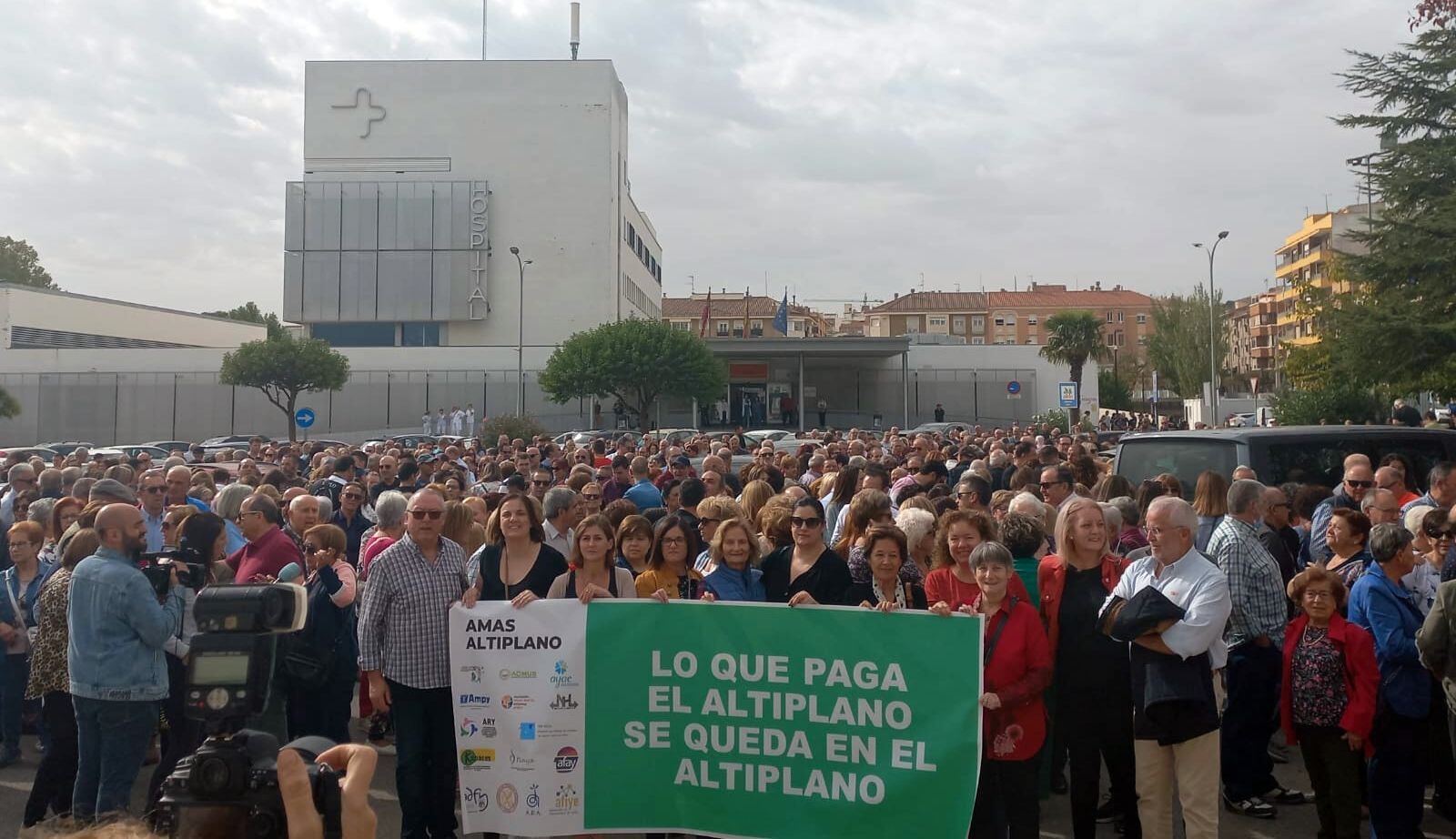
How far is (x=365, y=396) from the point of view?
63.0m

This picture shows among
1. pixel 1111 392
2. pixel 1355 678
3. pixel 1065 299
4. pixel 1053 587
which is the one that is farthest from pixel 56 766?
pixel 1065 299

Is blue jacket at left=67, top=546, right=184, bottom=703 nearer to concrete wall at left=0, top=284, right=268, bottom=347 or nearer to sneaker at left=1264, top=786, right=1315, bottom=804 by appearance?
sneaker at left=1264, top=786, right=1315, bottom=804

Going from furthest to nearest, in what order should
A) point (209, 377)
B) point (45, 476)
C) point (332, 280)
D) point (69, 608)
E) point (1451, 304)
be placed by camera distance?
point (332, 280)
point (209, 377)
point (1451, 304)
point (45, 476)
point (69, 608)

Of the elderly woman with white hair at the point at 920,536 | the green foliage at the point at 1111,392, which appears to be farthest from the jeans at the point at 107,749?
the green foliage at the point at 1111,392

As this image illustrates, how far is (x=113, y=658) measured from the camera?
5793 mm

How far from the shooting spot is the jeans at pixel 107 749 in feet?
19.1

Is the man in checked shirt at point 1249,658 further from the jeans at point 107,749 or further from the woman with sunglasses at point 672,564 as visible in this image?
the jeans at point 107,749

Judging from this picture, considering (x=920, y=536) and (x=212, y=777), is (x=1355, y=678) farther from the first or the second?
(x=212, y=777)

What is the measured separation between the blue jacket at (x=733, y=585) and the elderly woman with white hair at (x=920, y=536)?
1.37 meters

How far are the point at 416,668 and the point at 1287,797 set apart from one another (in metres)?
4.96

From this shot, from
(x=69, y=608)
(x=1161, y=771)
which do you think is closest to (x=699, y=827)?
(x=1161, y=771)

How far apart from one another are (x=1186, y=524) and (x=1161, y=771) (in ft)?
3.80

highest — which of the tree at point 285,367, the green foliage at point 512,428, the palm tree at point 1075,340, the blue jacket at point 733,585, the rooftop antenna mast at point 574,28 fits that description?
the rooftop antenna mast at point 574,28

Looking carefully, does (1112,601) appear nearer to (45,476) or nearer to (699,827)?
(699,827)
